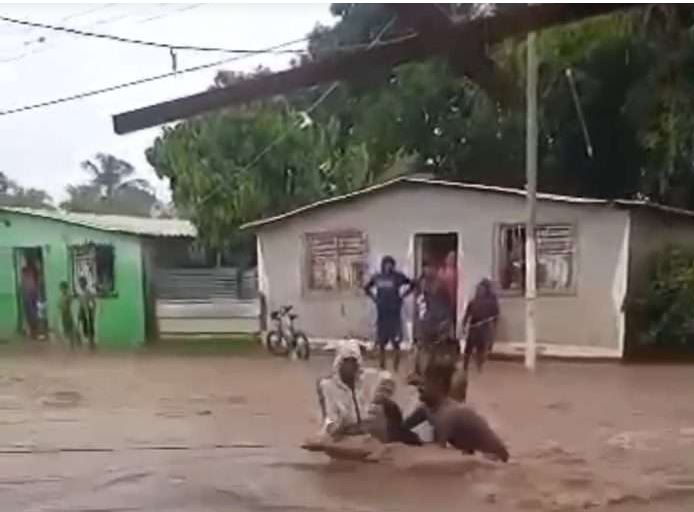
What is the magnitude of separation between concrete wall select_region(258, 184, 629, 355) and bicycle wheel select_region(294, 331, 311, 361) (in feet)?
0.17

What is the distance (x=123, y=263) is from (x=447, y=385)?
0.58 metres

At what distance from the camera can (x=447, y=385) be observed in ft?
6.37

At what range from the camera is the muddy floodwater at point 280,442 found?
6.34 feet

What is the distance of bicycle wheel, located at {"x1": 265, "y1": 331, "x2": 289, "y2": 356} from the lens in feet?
6.31

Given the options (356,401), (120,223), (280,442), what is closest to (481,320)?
(356,401)

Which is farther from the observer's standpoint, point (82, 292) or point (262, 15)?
point (82, 292)

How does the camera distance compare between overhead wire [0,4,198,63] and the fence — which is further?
the fence

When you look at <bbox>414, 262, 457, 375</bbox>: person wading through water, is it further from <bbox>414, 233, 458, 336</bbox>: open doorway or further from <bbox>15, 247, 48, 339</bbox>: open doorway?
<bbox>15, 247, 48, 339</bbox>: open doorway

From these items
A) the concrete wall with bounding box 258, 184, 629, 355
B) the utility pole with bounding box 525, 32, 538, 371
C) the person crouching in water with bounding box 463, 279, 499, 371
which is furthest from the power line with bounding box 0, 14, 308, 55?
the person crouching in water with bounding box 463, 279, 499, 371

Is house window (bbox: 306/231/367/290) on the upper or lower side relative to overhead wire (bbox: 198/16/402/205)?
lower

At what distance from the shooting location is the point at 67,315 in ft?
6.30

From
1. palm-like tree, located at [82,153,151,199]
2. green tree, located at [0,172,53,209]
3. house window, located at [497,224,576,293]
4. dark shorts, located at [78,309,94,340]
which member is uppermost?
palm-like tree, located at [82,153,151,199]

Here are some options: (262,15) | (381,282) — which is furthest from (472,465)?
(262,15)

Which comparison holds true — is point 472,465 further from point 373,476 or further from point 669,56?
point 669,56
